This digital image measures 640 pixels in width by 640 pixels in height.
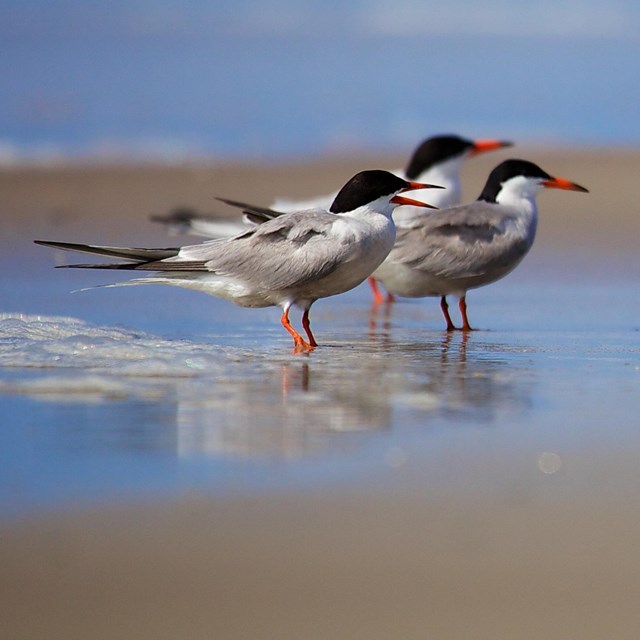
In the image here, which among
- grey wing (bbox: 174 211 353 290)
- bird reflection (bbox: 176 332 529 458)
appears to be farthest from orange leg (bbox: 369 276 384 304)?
bird reflection (bbox: 176 332 529 458)

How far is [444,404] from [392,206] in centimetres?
159

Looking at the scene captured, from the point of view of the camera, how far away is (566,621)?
2617 millimetres

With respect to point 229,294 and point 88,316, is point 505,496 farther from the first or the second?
point 88,316

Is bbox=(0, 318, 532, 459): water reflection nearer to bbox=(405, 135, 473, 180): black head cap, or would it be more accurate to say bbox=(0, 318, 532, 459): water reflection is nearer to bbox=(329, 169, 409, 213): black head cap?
bbox=(329, 169, 409, 213): black head cap

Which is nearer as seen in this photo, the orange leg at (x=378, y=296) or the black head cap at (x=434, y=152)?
the orange leg at (x=378, y=296)

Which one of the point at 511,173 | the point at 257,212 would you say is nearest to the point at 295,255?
the point at 257,212

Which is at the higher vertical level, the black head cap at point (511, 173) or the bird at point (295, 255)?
the black head cap at point (511, 173)

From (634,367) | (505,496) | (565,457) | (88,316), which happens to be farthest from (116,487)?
(88,316)

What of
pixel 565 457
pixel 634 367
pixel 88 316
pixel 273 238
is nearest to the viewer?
pixel 565 457

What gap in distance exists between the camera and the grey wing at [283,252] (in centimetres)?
525

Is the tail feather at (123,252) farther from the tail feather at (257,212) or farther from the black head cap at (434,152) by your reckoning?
the black head cap at (434,152)

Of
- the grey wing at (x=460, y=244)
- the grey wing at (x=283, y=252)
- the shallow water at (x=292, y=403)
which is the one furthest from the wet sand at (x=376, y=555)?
the grey wing at (x=460, y=244)

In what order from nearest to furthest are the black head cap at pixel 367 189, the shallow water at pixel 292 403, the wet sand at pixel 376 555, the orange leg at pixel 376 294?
the wet sand at pixel 376 555
the shallow water at pixel 292 403
the black head cap at pixel 367 189
the orange leg at pixel 376 294

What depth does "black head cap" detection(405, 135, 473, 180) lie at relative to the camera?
8469 millimetres
